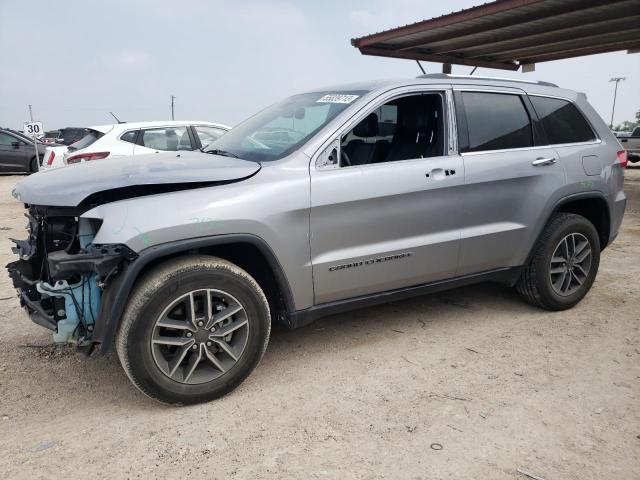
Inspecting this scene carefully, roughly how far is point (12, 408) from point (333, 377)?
71.7 inches

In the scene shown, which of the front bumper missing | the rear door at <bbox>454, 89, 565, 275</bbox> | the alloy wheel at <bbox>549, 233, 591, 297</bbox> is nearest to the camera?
the front bumper missing

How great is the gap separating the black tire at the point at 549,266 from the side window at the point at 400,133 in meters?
1.21

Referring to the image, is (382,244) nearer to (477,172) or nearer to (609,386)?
(477,172)

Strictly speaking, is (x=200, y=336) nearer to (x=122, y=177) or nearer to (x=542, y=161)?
(x=122, y=177)

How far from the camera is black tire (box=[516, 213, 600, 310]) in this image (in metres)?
4.08

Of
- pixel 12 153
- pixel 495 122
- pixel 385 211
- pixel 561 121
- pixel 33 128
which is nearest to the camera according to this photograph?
pixel 385 211

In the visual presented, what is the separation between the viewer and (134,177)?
2.75 meters

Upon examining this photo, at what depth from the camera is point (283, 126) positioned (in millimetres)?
3641

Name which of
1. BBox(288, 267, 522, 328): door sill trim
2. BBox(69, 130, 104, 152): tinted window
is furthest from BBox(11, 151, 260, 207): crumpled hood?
BBox(69, 130, 104, 152): tinted window

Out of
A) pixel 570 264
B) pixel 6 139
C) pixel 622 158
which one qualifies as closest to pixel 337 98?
pixel 570 264

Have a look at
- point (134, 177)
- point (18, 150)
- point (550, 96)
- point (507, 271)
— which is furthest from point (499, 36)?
point (18, 150)

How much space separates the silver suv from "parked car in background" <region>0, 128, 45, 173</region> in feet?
46.3

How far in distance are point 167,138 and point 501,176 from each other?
19.1ft

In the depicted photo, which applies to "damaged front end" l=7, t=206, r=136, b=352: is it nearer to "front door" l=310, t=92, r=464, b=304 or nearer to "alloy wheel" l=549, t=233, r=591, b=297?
"front door" l=310, t=92, r=464, b=304
